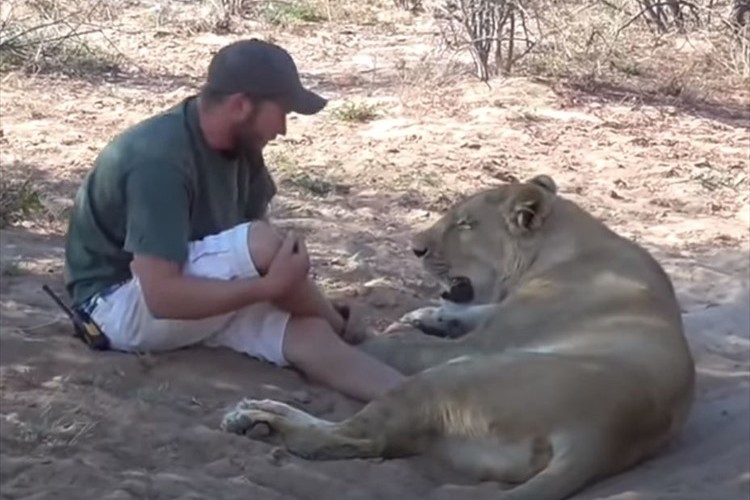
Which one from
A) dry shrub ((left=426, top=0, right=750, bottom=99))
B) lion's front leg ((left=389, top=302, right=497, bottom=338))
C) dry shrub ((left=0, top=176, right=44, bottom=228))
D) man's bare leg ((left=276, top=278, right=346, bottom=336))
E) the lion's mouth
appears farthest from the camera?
dry shrub ((left=426, top=0, right=750, bottom=99))

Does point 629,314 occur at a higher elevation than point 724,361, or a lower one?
higher

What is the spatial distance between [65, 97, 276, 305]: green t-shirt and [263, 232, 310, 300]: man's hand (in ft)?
0.82

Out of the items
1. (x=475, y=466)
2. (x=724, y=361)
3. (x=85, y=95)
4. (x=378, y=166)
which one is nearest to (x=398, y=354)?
(x=475, y=466)


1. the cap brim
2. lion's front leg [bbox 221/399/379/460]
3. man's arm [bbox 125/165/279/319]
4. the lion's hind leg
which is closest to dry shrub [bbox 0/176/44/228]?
man's arm [bbox 125/165/279/319]

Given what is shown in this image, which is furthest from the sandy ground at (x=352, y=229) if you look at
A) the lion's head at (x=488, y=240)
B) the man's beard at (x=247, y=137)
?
the man's beard at (x=247, y=137)

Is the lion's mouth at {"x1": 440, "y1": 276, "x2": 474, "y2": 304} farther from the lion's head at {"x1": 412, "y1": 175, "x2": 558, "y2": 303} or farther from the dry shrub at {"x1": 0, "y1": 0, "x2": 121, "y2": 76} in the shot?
the dry shrub at {"x1": 0, "y1": 0, "x2": 121, "y2": 76}

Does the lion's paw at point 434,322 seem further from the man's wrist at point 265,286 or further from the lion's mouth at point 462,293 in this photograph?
the man's wrist at point 265,286

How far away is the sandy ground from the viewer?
13.2 ft

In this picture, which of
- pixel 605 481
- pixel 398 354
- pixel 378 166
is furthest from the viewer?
pixel 378 166

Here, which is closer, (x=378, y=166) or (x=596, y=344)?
(x=596, y=344)

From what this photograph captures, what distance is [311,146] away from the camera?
28.8 feet

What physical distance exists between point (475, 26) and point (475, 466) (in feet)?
21.4

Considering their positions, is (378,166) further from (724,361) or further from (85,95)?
(724,361)

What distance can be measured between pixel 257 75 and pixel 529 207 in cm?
130
